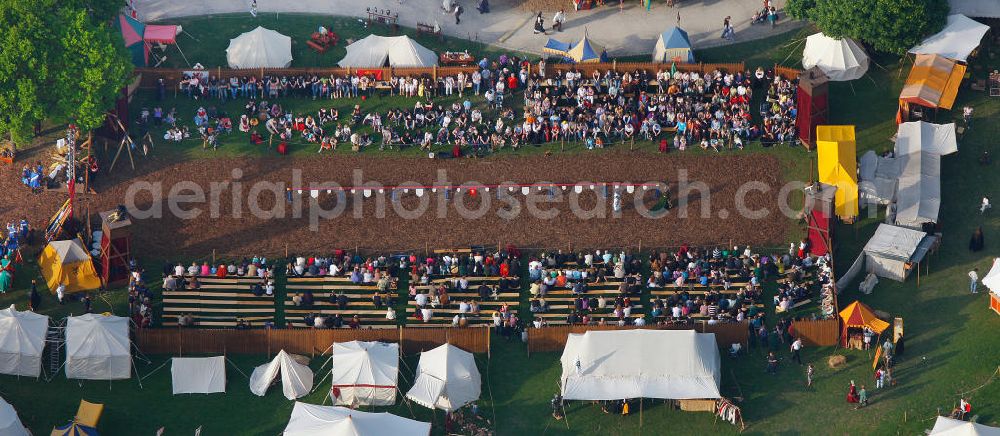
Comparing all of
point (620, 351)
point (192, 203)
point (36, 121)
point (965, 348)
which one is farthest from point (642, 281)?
point (36, 121)

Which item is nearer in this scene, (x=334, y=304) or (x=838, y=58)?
(x=334, y=304)

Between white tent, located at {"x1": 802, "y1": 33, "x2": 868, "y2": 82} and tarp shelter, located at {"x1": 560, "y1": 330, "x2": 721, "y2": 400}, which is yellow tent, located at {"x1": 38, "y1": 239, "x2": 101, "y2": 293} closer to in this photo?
tarp shelter, located at {"x1": 560, "y1": 330, "x2": 721, "y2": 400}

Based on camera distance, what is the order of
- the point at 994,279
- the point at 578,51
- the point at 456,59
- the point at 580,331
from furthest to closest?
1. the point at 456,59
2. the point at 578,51
3. the point at 994,279
4. the point at 580,331

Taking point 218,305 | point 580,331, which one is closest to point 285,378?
point 218,305

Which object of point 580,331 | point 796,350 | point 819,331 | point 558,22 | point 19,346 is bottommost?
point 796,350

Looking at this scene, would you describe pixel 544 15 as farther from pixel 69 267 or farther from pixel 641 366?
pixel 69 267

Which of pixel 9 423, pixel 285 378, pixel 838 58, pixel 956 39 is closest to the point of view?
pixel 9 423

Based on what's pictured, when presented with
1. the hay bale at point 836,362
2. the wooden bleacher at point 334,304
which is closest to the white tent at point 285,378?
the wooden bleacher at point 334,304
